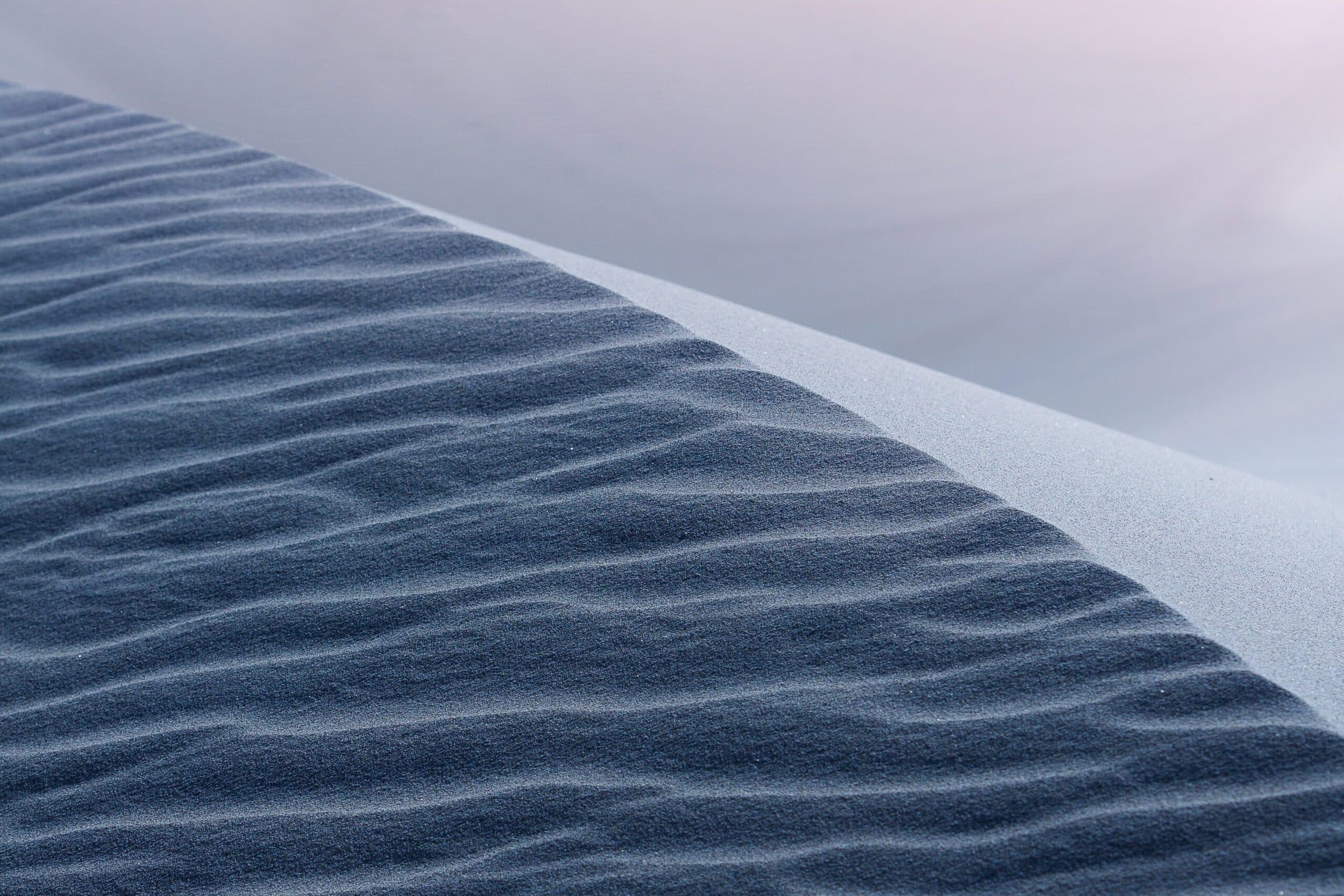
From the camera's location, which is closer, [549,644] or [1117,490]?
[549,644]

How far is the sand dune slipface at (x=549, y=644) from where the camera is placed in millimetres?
1448

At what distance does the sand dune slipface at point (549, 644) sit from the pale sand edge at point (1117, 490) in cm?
11

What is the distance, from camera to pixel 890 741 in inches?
61.0

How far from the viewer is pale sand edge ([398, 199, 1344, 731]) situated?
1.78 m

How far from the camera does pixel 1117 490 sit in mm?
2234

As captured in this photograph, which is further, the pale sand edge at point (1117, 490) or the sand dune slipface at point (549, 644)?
the pale sand edge at point (1117, 490)

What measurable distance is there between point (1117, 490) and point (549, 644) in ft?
3.99

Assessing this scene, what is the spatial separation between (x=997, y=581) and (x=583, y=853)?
0.77 meters

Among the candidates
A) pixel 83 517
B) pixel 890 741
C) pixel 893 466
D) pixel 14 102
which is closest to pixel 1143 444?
pixel 893 466

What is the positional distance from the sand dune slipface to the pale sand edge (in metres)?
0.11

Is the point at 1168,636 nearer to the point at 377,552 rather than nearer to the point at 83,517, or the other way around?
the point at 377,552

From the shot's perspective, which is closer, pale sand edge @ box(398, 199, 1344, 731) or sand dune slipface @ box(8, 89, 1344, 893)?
sand dune slipface @ box(8, 89, 1344, 893)

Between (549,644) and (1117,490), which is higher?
(1117,490)

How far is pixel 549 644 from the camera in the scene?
1.78 meters
